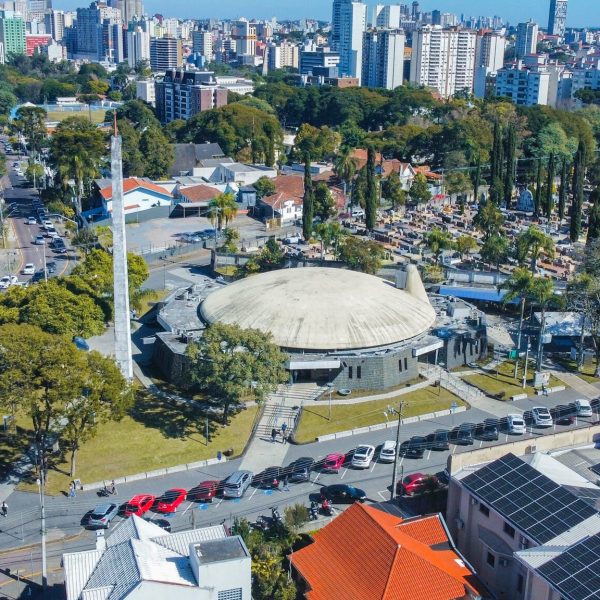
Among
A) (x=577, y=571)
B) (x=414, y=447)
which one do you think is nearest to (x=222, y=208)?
(x=414, y=447)

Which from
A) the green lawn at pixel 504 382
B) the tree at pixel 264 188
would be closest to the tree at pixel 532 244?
the green lawn at pixel 504 382

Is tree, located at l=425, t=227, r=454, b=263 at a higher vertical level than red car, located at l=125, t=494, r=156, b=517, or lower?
higher

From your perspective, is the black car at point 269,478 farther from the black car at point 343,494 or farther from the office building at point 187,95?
the office building at point 187,95

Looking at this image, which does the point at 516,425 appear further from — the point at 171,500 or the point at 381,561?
the point at 171,500

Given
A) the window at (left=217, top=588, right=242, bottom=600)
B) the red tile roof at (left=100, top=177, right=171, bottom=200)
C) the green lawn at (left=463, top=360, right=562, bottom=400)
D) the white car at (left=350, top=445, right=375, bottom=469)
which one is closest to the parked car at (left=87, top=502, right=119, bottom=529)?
the window at (left=217, top=588, right=242, bottom=600)

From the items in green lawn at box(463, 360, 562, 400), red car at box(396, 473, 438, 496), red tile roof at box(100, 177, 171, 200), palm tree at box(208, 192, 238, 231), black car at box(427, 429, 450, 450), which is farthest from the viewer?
red tile roof at box(100, 177, 171, 200)

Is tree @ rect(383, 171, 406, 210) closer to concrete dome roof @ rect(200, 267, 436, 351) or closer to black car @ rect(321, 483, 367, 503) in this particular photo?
concrete dome roof @ rect(200, 267, 436, 351)
